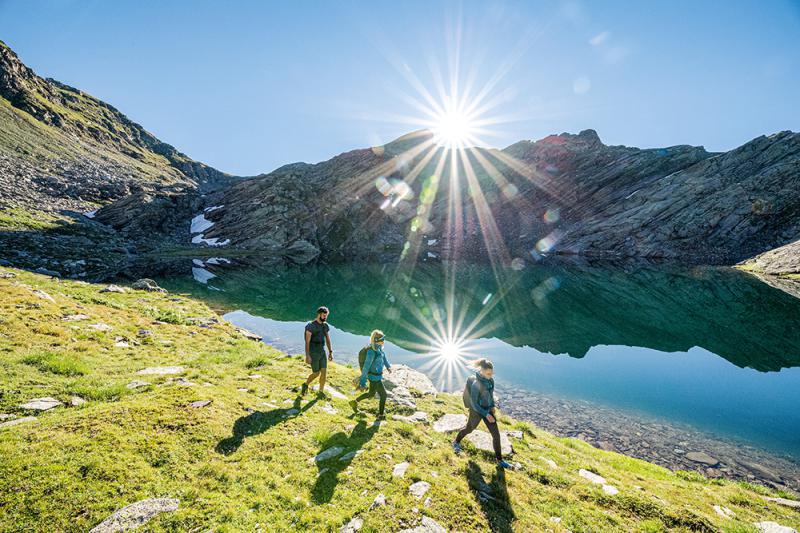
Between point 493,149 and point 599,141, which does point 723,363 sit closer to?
point 599,141

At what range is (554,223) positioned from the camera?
5256 inches

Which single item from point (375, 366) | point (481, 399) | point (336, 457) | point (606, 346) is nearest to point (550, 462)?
point (481, 399)

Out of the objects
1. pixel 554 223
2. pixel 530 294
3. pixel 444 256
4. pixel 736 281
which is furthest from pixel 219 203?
pixel 736 281

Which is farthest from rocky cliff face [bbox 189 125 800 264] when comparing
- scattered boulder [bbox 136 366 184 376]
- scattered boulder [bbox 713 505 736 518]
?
scattered boulder [bbox 713 505 736 518]

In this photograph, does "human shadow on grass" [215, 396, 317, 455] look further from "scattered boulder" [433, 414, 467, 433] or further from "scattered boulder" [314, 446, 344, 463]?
"scattered boulder" [433, 414, 467, 433]

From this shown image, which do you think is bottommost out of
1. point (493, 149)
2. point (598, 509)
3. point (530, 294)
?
point (598, 509)

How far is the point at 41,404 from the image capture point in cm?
870

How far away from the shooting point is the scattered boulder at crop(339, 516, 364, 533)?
20.0ft

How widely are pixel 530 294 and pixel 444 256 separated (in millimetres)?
75893

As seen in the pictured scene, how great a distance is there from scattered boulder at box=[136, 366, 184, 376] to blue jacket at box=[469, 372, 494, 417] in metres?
11.5

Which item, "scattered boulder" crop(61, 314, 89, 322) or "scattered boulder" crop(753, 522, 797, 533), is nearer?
"scattered boulder" crop(753, 522, 797, 533)

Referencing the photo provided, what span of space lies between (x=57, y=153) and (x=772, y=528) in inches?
6604

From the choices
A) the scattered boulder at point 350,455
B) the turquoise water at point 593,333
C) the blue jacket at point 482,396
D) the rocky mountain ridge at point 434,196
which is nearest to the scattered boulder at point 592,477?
the blue jacket at point 482,396

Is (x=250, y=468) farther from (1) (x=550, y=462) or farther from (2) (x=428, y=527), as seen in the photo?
(1) (x=550, y=462)
